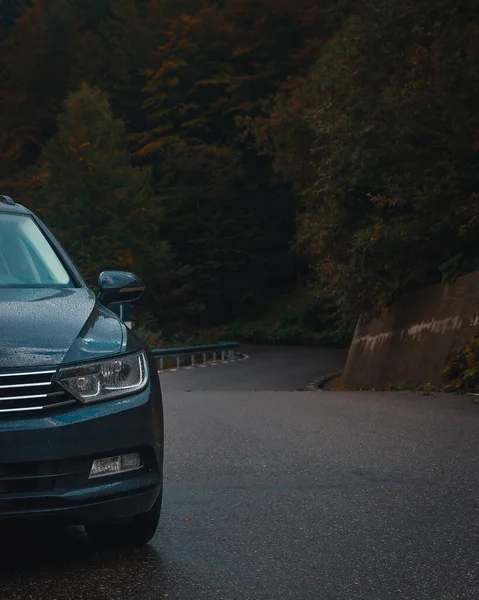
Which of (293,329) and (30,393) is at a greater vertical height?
(30,393)

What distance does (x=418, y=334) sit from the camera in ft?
63.6

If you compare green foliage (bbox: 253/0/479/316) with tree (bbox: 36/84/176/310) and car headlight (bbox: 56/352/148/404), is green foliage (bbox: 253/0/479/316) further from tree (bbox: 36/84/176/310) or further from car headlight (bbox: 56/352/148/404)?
tree (bbox: 36/84/176/310)

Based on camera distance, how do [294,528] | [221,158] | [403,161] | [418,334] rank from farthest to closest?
[221,158] < [403,161] < [418,334] < [294,528]

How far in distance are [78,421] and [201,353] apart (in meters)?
32.8

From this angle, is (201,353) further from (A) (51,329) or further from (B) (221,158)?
(A) (51,329)

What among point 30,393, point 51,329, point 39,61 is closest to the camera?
point 30,393

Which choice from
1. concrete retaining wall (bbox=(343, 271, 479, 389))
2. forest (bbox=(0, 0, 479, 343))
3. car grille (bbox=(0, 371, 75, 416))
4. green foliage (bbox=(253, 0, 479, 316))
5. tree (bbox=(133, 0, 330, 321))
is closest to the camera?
car grille (bbox=(0, 371, 75, 416))

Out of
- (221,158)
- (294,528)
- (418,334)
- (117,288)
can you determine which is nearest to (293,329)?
(221,158)

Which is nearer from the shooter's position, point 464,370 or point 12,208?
point 12,208

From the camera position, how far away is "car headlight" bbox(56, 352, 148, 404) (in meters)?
4.71

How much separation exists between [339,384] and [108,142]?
110ft

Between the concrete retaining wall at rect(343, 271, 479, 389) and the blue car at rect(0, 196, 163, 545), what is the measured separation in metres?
12.1

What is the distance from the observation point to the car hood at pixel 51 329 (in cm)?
473

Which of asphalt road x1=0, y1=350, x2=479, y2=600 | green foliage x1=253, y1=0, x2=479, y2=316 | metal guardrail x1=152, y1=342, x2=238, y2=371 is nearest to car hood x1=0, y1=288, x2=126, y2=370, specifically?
asphalt road x1=0, y1=350, x2=479, y2=600
